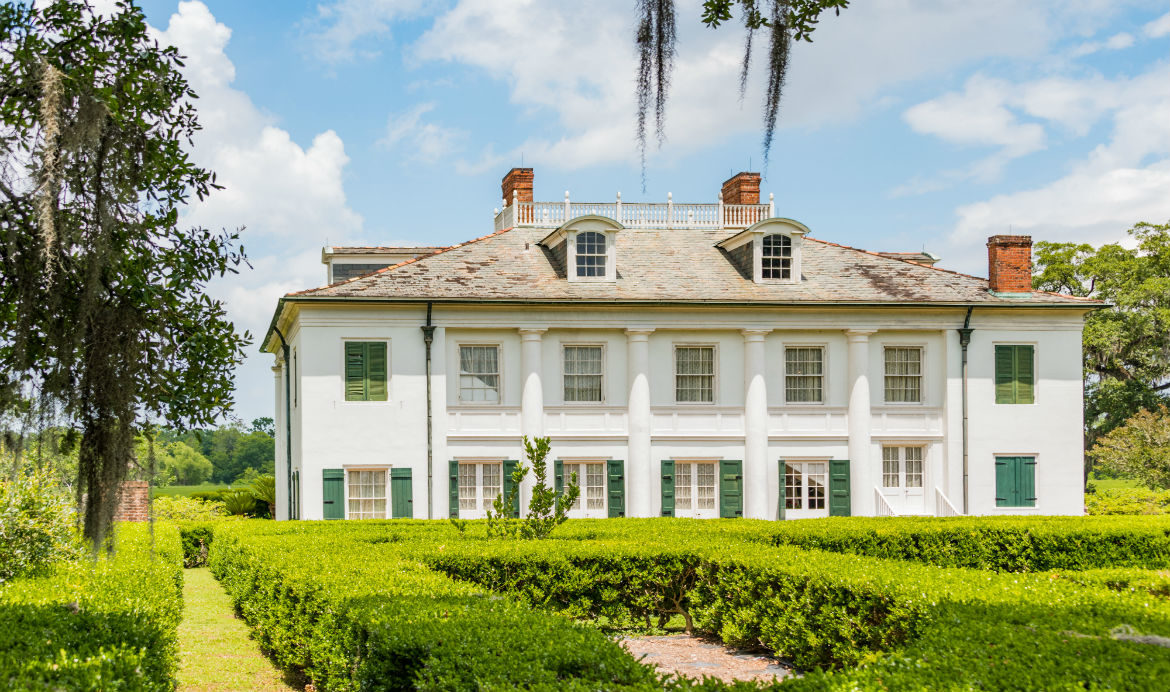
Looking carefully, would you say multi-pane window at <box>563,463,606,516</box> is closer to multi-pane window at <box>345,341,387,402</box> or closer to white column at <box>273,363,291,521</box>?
multi-pane window at <box>345,341,387,402</box>

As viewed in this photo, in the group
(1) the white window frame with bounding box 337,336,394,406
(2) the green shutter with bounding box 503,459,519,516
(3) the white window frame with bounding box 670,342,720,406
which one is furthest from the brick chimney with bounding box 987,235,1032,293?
(1) the white window frame with bounding box 337,336,394,406

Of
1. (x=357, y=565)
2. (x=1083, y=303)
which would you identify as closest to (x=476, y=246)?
(x=1083, y=303)

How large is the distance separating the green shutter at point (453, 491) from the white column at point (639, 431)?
3.93m

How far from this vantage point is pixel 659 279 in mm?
26391

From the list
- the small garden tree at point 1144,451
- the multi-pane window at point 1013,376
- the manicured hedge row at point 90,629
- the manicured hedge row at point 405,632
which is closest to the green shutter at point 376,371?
the manicured hedge row at point 405,632

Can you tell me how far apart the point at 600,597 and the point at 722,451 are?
507 inches

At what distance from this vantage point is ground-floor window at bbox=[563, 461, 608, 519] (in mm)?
25219

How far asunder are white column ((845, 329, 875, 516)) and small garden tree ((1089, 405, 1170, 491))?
44.1ft

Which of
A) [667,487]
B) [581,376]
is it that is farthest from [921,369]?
[581,376]

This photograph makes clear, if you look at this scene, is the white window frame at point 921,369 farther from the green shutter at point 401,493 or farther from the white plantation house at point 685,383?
the green shutter at point 401,493

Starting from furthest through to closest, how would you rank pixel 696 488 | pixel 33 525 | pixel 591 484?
pixel 696 488, pixel 591 484, pixel 33 525

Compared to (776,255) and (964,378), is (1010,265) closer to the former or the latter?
(964,378)

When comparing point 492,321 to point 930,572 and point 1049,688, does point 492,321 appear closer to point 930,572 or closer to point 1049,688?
point 930,572

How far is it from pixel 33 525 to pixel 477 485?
45.8 feet
